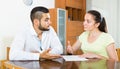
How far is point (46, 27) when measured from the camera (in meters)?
2.11

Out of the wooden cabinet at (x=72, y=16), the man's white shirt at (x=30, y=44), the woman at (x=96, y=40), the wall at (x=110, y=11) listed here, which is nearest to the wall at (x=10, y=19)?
the wooden cabinet at (x=72, y=16)

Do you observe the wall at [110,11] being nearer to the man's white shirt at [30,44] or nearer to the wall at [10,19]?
the wall at [10,19]

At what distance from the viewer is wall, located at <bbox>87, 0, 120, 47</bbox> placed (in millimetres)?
4082

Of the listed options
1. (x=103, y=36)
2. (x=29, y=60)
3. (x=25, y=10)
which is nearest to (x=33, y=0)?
(x=25, y=10)

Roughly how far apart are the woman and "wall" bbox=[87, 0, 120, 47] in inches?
71.2

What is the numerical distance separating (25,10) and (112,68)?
81.6 inches

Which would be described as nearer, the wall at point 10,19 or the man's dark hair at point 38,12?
the man's dark hair at point 38,12

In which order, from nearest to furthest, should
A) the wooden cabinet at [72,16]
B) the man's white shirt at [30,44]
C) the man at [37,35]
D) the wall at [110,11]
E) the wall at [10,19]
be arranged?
1. the man's white shirt at [30,44]
2. the man at [37,35]
3. the wall at [10,19]
4. the wooden cabinet at [72,16]
5. the wall at [110,11]

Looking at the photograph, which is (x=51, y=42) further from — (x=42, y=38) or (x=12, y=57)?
(x=12, y=57)

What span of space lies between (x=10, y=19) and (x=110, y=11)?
7.24 ft

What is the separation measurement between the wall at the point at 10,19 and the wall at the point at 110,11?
5.49ft

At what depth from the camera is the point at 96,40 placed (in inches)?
88.4

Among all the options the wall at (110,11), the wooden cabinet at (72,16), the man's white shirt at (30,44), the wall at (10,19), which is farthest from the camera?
the wall at (110,11)

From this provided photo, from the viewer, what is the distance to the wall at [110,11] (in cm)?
408
